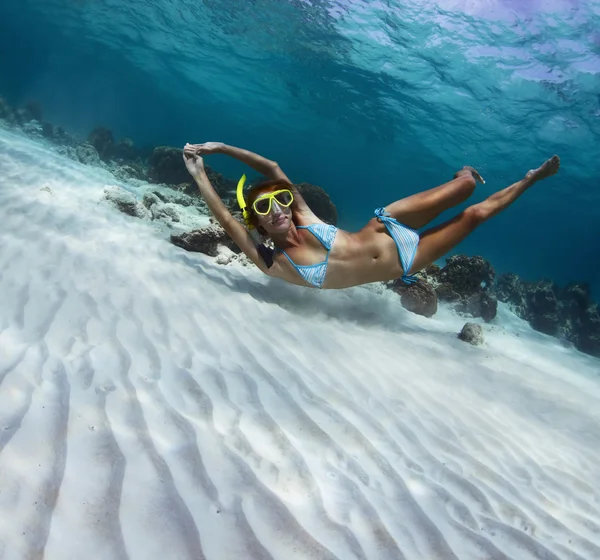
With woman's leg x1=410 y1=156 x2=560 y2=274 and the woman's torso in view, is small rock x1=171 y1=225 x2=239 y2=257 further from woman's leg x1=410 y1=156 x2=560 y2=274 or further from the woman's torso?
woman's leg x1=410 y1=156 x2=560 y2=274

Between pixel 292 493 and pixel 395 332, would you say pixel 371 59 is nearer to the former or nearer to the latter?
pixel 395 332

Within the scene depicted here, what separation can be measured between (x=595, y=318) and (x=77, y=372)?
15957 millimetres

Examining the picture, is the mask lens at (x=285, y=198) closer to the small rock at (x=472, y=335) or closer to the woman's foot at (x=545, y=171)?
the small rock at (x=472, y=335)

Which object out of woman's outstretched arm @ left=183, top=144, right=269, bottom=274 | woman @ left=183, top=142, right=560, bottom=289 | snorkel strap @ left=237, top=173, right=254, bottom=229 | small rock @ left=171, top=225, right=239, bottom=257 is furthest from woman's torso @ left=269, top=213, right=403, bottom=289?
small rock @ left=171, top=225, right=239, bottom=257

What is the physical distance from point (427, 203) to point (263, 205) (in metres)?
2.25

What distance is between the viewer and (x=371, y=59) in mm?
21844

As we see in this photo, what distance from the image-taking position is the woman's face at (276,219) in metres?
4.68

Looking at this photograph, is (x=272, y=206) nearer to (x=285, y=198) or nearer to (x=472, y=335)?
(x=285, y=198)

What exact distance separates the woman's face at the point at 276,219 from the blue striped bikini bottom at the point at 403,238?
1256 millimetres

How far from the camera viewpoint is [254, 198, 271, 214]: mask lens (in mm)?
4703

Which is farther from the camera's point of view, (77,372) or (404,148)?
(404,148)

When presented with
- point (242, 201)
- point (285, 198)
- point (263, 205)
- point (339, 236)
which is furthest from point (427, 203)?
point (242, 201)

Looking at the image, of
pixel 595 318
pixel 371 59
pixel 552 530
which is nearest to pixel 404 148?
pixel 371 59

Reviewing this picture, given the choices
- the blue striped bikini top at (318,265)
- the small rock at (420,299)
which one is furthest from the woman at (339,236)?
the small rock at (420,299)
